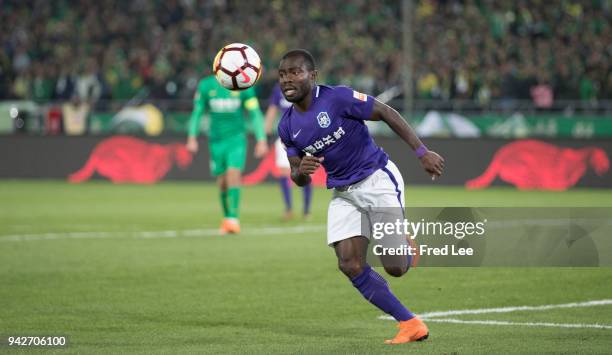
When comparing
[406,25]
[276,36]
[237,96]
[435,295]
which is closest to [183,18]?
[276,36]

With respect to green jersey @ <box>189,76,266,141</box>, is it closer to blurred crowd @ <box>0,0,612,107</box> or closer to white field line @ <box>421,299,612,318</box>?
white field line @ <box>421,299,612,318</box>

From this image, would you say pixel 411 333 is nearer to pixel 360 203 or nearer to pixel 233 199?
pixel 360 203

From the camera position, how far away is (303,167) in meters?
7.68

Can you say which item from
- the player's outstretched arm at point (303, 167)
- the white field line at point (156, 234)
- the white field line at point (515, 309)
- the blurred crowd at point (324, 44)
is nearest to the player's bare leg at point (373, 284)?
the player's outstretched arm at point (303, 167)

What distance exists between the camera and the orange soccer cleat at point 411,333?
768cm

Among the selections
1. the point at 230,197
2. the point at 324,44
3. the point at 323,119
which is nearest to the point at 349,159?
the point at 323,119

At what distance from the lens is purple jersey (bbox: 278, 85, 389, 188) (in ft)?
26.0

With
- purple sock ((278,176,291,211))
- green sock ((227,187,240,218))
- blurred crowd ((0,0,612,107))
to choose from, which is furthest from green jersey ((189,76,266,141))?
blurred crowd ((0,0,612,107))

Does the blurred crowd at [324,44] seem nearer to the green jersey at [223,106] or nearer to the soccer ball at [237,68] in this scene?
the green jersey at [223,106]

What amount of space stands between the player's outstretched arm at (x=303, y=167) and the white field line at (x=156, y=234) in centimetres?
779

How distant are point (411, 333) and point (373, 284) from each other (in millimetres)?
423

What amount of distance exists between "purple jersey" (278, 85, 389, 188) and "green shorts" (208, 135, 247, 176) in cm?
787

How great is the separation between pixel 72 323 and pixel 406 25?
17012 mm

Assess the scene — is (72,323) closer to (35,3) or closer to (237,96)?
(237,96)
